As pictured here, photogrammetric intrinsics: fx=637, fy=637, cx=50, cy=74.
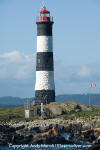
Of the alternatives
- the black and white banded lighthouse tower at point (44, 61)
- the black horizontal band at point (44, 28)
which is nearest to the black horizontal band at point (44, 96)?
the black and white banded lighthouse tower at point (44, 61)

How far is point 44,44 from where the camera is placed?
92000mm

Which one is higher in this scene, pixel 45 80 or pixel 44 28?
pixel 44 28

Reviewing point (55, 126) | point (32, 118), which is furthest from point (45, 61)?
point (55, 126)

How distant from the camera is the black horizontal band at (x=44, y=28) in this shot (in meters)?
92.3

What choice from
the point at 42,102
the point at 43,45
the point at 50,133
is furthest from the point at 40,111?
the point at 50,133

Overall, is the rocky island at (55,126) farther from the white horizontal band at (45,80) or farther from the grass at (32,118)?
the white horizontal band at (45,80)

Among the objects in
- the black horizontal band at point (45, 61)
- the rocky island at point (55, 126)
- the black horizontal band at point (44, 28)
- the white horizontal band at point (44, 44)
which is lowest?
the rocky island at point (55, 126)

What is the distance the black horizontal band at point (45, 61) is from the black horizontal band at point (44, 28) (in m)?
2.90

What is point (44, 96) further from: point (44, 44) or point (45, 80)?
point (44, 44)

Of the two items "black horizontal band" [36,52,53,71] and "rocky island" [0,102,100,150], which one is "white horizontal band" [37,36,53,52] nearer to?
"black horizontal band" [36,52,53,71]

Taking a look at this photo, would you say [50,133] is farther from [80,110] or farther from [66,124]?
[80,110]

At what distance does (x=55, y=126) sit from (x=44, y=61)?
1422 cm

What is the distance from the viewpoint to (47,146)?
69.1 meters

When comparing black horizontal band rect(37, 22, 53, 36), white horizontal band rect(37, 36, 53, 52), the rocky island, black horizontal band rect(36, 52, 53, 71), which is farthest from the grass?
black horizontal band rect(37, 22, 53, 36)
